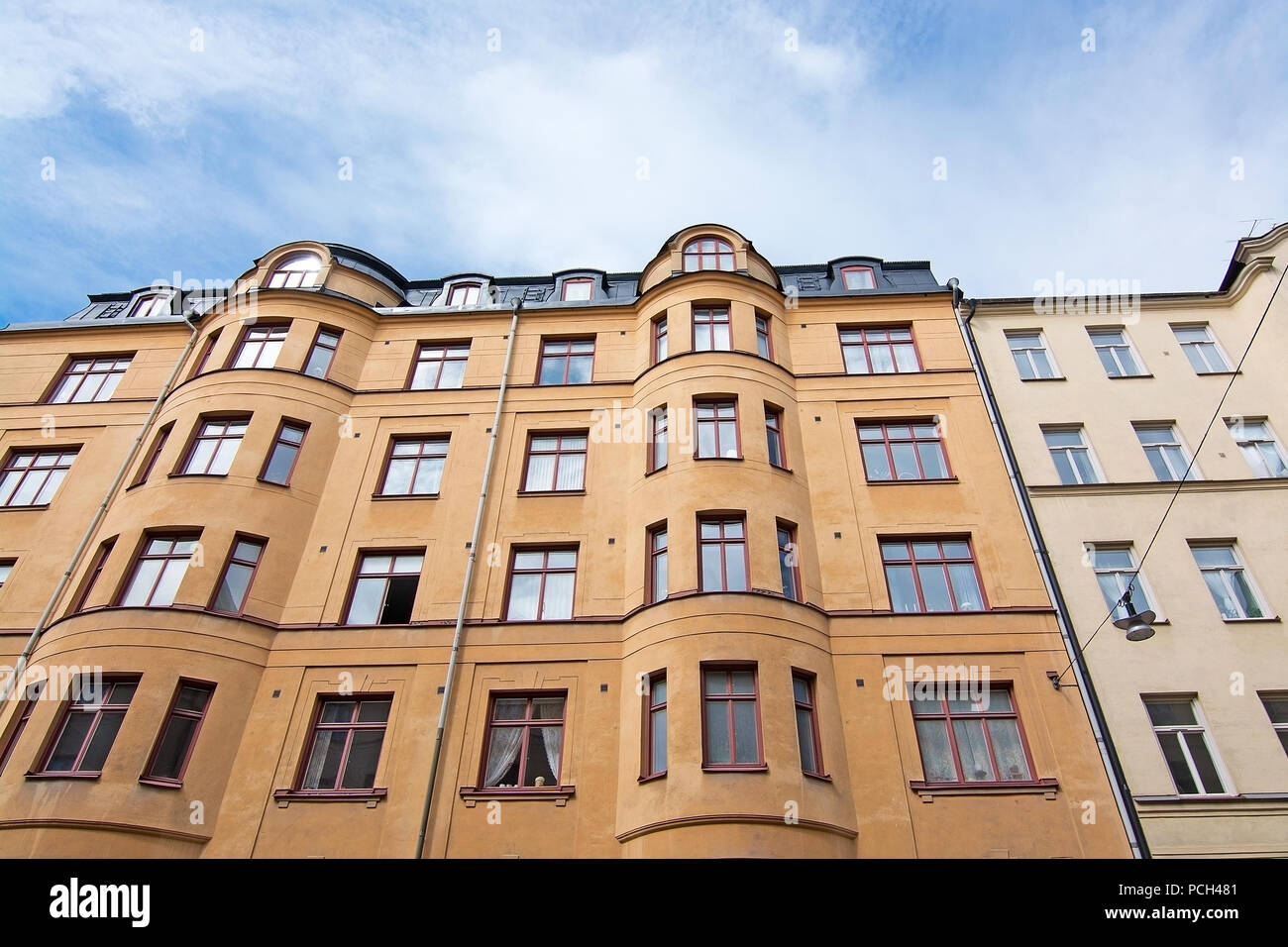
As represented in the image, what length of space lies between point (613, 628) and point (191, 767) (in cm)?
865

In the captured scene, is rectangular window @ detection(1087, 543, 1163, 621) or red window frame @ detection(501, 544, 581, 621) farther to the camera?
red window frame @ detection(501, 544, 581, 621)

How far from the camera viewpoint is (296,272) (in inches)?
973

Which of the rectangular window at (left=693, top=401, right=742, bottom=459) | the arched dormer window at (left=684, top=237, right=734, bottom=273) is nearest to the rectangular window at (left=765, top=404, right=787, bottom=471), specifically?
the rectangular window at (left=693, top=401, right=742, bottom=459)

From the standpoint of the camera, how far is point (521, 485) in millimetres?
20359

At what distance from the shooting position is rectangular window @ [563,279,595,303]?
25.7 meters

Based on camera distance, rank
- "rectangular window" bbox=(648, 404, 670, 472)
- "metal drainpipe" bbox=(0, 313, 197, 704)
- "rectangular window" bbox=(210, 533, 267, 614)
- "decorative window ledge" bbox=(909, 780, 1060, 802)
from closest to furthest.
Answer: "decorative window ledge" bbox=(909, 780, 1060, 802) < "metal drainpipe" bbox=(0, 313, 197, 704) < "rectangular window" bbox=(210, 533, 267, 614) < "rectangular window" bbox=(648, 404, 670, 472)

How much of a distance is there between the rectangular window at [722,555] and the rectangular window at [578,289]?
10.6 meters

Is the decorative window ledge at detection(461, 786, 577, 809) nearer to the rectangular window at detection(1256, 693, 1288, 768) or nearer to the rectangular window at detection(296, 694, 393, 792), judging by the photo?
the rectangular window at detection(296, 694, 393, 792)

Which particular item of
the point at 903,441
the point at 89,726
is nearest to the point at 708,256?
the point at 903,441

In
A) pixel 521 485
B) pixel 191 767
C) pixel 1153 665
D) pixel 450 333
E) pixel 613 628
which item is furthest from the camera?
pixel 450 333

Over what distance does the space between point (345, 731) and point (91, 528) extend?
905 cm

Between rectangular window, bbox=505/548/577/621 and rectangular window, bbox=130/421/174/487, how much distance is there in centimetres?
994
